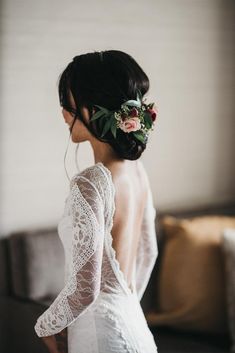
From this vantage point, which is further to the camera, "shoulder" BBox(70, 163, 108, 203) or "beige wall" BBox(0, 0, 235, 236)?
"beige wall" BBox(0, 0, 235, 236)

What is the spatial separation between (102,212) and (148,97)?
143cm

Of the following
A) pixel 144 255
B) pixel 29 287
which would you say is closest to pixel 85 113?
pixel 144 255

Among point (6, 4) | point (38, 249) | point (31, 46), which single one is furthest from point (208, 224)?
point (6, 4)

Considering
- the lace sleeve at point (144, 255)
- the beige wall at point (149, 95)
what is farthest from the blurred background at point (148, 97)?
the lace sleeve at point (144, 255)

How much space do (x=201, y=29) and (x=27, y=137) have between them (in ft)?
3.92

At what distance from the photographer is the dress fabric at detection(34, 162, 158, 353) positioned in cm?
191

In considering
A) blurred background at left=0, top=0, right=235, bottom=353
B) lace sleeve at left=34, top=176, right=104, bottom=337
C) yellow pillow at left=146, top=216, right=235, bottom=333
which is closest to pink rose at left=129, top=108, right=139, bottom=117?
lace sleeve at left=34, top=176, right=104, bottom=337

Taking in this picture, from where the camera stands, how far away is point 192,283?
296 centimetres

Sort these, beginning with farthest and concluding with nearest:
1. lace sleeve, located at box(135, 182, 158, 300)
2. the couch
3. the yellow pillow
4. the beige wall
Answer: the yellow pillow < the beige wall < the couch < lace sleeve, located at box(135, 182, 158, 300)

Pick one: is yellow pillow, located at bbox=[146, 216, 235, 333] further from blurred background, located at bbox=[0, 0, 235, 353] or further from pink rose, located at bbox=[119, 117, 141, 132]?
pink rose, located at bbox=[119, 117, 141, 132]

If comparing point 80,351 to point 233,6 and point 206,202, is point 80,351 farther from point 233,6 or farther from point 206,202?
point 233,6

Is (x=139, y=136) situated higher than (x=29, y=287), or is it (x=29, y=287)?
(x=139, y=136)

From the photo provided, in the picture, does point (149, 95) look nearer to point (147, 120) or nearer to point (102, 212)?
point (147, 120)

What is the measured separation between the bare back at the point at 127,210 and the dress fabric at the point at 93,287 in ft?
0.12
